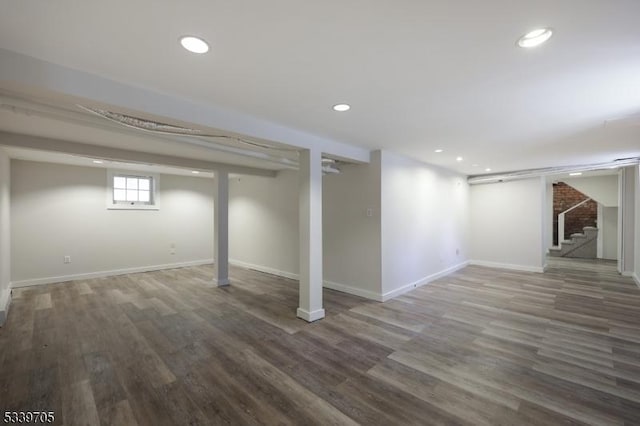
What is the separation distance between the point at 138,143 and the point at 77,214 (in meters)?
3.09

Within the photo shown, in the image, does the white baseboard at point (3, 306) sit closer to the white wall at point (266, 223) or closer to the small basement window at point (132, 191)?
the small basement window at point (132, 191)

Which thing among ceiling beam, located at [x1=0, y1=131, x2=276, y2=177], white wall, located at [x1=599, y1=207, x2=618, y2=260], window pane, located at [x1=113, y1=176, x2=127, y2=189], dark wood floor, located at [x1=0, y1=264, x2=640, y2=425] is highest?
ceiling beam, located at [x1=0, y1=131, x2=276, y2=177]

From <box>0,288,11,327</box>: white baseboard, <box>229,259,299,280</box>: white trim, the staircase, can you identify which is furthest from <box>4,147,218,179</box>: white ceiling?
the staircase

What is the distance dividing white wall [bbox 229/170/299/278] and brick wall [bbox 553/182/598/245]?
9.04 m

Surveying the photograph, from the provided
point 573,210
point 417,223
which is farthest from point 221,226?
point 573,210

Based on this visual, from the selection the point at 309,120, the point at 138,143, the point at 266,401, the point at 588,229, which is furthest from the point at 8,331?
the point at 588,229

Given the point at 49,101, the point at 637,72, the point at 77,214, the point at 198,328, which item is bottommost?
the point at 198,328

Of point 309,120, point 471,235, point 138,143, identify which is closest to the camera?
point 309,120

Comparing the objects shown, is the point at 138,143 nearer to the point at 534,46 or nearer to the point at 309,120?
the point at 309,120

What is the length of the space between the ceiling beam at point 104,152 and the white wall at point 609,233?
10126 mm

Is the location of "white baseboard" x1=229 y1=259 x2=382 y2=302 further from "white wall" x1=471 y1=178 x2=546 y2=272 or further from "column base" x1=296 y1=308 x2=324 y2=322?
"white wall" x1=471 y1=178 x2=546 y2=272

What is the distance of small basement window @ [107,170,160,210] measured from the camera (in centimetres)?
582

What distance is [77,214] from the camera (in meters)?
5.43

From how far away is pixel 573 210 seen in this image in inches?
353
